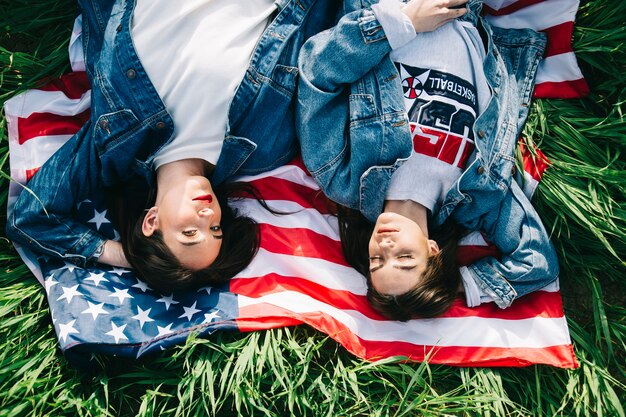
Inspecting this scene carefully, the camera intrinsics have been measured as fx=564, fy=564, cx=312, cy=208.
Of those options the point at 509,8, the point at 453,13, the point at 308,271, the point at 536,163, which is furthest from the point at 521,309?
the point at 509,8

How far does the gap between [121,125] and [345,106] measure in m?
1.07

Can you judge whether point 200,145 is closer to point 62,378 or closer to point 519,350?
point 62,378

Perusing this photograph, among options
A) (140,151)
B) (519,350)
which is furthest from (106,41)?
(519,350)

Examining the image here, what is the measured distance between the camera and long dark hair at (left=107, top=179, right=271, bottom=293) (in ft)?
8.57

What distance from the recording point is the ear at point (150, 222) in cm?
261

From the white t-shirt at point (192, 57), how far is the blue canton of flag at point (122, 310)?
656 mm

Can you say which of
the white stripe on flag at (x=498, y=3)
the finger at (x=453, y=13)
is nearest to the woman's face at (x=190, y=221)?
the finger at (x=453, y=13)

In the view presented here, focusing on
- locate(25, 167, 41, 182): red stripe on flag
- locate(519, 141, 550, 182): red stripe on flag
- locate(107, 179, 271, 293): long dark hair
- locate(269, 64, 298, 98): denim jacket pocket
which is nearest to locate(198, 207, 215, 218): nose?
locate(107, 179, 271, 293): long dark hair

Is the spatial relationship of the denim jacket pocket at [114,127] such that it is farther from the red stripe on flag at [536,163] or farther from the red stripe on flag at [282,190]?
the red stripe on flag at [536,163]

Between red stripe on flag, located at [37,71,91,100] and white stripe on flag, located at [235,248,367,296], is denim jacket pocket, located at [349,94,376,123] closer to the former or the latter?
white stripe on flag, located at [235,248,367,296]

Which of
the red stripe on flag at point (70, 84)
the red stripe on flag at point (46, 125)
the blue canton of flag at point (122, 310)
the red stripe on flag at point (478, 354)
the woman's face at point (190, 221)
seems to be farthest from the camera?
the red stripe on flag at point (70, 84)

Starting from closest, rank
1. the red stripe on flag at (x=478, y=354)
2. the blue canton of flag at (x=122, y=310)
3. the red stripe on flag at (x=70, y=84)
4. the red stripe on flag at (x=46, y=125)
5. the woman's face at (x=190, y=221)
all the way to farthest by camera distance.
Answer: the woman's face at (x=190, y=221) < the blue canton of flag at (x=122, y=310) < the red stripe on flag at (x=478, y=354) < the red stripe on flag at (x=46, y=125) < the red stripe on flag at (x=70, y=84)

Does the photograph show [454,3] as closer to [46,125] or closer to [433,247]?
[433,247]

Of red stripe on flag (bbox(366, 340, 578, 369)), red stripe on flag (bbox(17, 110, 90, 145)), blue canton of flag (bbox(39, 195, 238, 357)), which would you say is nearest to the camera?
blue canton of flag (bbox(39, 195, 238, 357))
